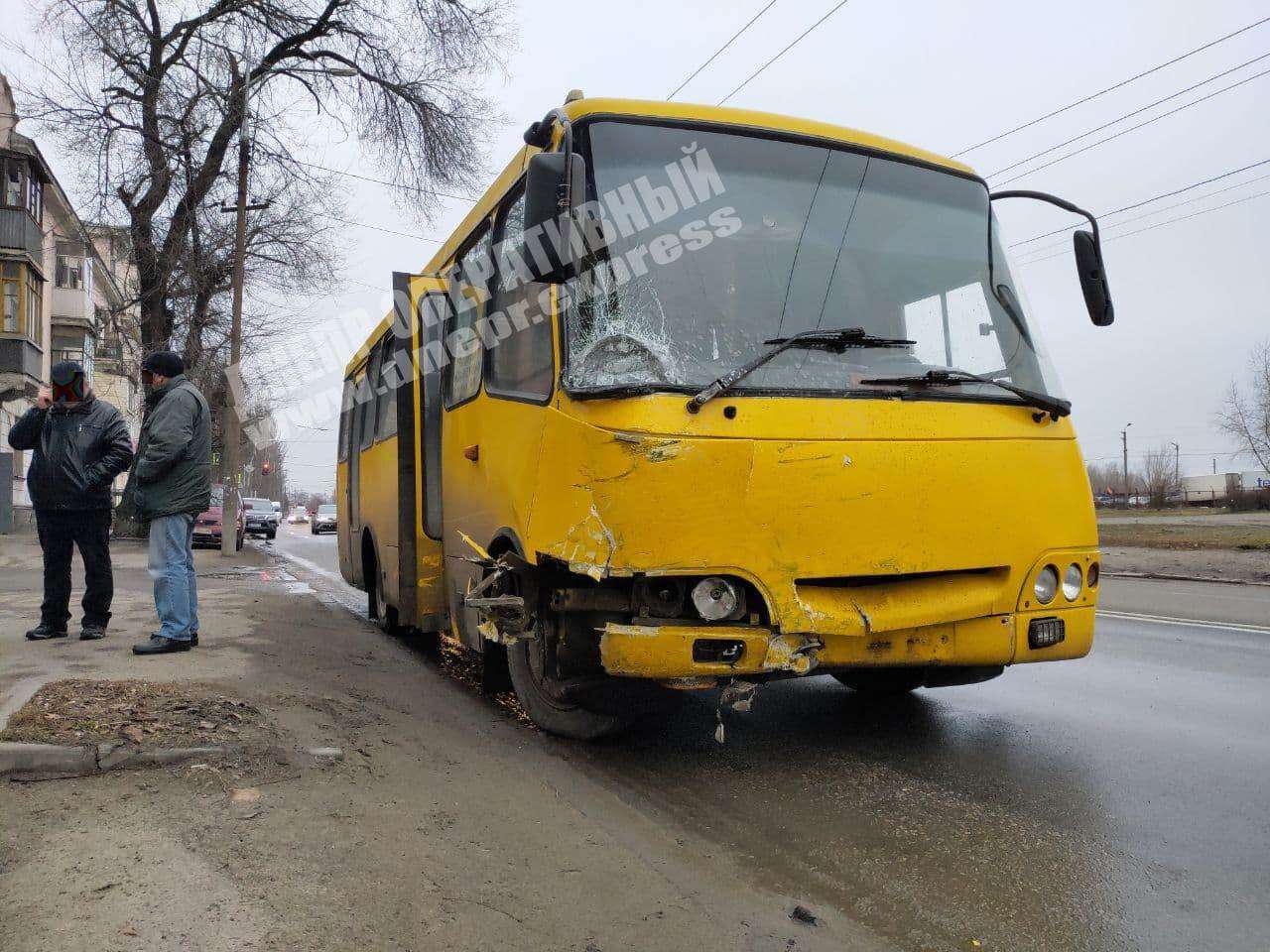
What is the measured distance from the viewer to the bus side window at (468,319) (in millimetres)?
5418

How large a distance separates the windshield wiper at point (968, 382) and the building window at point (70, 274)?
41.9 metres

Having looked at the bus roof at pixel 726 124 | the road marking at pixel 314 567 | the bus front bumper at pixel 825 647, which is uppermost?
the bus roof at pixel 726 124

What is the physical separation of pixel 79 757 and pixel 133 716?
0.48 m

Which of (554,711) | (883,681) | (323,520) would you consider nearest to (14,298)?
(323,520)

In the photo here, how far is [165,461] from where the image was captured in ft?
19.7

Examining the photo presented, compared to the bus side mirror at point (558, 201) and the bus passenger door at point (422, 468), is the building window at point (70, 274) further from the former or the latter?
the bus side mirror at point (558, 201)

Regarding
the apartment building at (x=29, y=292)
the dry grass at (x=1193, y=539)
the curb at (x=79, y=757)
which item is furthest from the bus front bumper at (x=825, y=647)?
the apartment building at (x=29, y=292)

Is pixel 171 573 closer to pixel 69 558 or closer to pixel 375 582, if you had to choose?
pixel 69 558

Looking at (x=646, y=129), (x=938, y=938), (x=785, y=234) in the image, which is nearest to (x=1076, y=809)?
(x=938, y=938)

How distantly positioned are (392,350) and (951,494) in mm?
4842

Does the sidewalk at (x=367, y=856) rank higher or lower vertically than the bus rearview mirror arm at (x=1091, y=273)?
lower

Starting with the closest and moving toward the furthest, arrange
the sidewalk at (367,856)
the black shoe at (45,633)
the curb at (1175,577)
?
the sidewalk at (367,856), the black shoe at (45,633), the curb at (1175,577)

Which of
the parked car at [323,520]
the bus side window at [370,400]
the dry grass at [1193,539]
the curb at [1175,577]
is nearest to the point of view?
the bus side window at [370,400]

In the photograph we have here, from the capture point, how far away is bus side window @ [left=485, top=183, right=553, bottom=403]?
4.33 meters
